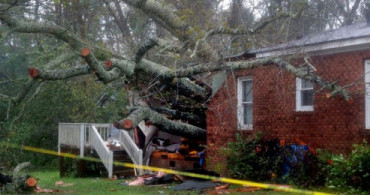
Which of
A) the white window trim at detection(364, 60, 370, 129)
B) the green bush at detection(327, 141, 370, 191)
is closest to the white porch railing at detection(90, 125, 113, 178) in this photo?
the green bush at detection(327, 141, 370, 191)

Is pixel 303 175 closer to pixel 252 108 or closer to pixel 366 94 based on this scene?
pixel 366 94

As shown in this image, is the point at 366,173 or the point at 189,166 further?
the point at 189,166

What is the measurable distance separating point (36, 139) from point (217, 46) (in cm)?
1429

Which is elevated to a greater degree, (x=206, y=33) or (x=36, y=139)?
(x=206, y=33)

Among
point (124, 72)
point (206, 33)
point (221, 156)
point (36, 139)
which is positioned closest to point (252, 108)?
point (221, 156)

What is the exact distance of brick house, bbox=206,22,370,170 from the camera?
12789mm

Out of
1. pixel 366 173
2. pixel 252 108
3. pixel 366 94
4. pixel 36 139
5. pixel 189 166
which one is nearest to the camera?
pixel 366 173

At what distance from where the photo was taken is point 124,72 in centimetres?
1412

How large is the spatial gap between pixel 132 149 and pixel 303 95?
24.9ft

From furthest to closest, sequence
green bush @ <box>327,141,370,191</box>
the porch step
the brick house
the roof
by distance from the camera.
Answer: the porch step
the brick house
the roof
green bush @ <box>327,141,370,191</box>

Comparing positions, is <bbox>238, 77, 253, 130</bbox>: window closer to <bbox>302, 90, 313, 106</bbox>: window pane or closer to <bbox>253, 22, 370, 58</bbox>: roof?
<bbox>253, 22, 370, 58</bbox>: roof

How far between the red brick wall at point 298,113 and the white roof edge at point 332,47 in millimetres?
140

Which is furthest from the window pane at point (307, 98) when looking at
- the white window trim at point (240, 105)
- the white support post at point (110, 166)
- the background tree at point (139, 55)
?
the white support post at point (110, 166)

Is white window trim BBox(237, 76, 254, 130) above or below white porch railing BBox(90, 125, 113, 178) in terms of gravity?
above
